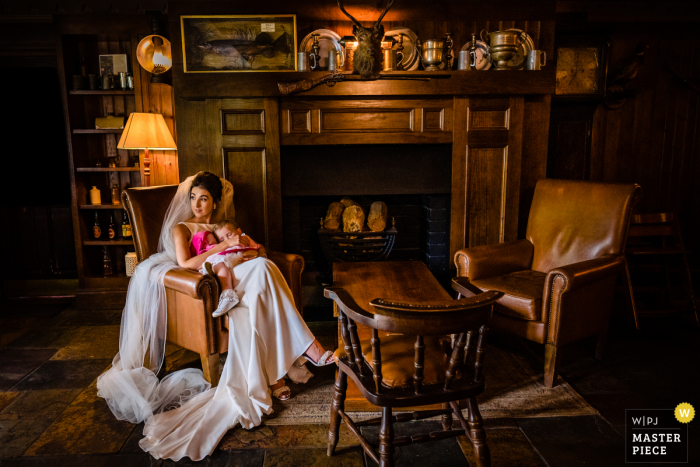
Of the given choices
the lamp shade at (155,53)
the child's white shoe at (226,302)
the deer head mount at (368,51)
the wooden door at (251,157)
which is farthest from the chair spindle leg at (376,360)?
the lamp shade at (155,53)

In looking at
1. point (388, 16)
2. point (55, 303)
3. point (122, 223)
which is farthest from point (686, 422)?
point (55, 303)

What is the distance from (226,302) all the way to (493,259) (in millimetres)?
1865

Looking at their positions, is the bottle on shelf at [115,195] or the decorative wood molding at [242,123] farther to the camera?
the bottle on shelf at [115,195]

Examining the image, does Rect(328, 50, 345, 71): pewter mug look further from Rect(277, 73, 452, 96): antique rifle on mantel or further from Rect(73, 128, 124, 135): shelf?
Rect(73, 128, 124, 135): shelf

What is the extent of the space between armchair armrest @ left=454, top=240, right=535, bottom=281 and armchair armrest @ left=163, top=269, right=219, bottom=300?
1662 mm

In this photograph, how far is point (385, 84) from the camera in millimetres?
3654

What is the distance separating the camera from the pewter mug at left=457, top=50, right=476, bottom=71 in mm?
3682

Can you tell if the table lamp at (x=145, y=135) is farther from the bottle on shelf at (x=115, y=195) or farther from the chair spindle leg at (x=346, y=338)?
the chair spindle leg at (x=346, y=338)

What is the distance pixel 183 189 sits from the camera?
10.1 ft

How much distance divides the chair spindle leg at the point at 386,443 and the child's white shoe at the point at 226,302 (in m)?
1.15

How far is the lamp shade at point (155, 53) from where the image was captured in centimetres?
371

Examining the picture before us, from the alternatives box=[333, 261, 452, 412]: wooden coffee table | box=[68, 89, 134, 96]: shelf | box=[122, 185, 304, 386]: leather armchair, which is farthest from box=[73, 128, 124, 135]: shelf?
box=[333, 261, 452, 412]: wooden coffee table

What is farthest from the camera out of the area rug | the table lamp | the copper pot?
the table lamp

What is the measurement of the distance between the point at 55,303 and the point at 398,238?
331 cm
